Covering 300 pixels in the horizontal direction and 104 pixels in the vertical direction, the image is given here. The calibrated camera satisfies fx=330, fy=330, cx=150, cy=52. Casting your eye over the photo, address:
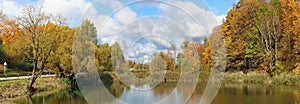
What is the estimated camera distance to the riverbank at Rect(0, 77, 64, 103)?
1934 cm

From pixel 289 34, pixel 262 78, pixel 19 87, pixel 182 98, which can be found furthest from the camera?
pixel 289 34

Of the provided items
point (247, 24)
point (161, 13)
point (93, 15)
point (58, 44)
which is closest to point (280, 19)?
point (247, 24)

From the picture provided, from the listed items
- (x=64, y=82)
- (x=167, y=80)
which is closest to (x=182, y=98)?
(x=64, y=82)

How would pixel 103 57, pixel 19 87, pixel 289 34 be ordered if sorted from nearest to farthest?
pixel 19 87 → pixel 103 57 → pixel 289 34

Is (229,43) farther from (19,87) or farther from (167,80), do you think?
(19,87)

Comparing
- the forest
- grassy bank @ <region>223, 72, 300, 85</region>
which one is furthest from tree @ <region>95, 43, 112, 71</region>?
grassy bank @ <region>223, 72, 300, 85</region>

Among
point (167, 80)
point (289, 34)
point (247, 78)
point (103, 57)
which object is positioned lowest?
point (167, 80)

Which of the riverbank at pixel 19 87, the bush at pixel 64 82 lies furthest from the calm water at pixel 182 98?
the bush at pixel 64 82

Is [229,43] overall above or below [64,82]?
above

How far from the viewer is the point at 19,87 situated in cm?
2200

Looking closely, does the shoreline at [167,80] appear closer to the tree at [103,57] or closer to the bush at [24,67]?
the tree at [103,57]

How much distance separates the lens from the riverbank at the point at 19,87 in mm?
19344

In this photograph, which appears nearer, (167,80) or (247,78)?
(247,78)

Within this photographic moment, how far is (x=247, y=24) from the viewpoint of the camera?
109ft
